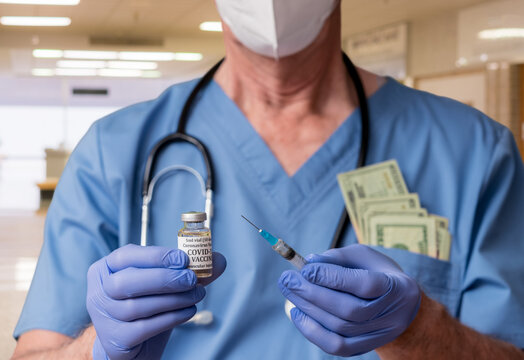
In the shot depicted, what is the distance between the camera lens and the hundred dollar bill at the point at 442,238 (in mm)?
1159

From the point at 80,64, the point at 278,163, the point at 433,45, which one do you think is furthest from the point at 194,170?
the point at 80,64

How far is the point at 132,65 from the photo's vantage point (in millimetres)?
A: 13281

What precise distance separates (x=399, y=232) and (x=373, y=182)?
11 cm

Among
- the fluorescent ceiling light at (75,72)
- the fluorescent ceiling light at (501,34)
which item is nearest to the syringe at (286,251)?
the fluorescent ceiling light at (501,34)

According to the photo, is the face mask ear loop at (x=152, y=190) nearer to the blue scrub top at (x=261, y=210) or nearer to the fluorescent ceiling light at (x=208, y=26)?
the blue scrub top at (x=261, y=210)

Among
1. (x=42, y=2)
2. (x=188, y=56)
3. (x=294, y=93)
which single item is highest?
(x=42, y=2)

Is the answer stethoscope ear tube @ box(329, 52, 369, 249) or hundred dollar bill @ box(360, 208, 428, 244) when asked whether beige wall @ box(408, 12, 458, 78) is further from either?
hundred dollar bill @ box(360, 208, 428, 244)

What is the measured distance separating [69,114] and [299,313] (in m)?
13.8

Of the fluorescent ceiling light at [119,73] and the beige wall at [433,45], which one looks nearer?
the beige wall at [433,45]

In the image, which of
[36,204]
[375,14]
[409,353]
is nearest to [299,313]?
[409,353]

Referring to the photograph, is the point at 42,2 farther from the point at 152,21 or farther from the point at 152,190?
the point at 152,190

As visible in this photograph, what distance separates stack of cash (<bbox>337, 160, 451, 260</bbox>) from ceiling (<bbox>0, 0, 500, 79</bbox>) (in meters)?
5.70

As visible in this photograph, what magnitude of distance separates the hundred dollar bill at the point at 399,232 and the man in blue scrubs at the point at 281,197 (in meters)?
0.02

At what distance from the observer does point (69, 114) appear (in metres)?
13.9
